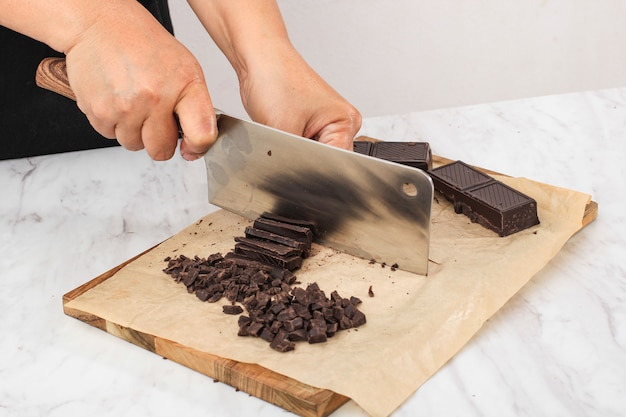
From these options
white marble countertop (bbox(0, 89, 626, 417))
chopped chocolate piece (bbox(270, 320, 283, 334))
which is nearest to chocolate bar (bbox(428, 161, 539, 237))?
white marble countertop (bbox(0, 89, 626, 417))

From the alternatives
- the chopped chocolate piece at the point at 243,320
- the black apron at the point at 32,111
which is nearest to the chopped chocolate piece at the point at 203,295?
the chopped chocolate piece at the point at 243,320

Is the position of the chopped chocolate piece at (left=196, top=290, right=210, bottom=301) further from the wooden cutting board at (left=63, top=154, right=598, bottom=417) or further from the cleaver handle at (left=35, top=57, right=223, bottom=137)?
the cleaver handle at (left=35, top=57, right=223, bottom=137)

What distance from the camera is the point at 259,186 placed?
6.59 feet

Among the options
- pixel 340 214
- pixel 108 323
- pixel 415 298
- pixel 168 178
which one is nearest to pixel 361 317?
pixel 415 298

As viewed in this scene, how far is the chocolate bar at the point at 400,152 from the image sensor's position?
2.21 meters

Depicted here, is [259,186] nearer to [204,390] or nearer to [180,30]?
[204,390]

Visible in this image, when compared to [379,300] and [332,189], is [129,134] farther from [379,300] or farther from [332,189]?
[379,300]

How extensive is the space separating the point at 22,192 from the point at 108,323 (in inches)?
31.1

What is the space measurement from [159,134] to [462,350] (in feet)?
2.68

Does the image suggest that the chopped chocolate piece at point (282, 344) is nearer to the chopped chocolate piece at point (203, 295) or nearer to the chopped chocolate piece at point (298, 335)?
the chopped chocolate piece at point (298, 335)

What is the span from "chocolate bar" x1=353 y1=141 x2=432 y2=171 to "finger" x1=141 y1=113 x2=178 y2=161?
24.3 inches

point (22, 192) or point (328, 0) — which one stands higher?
point (328, 0)

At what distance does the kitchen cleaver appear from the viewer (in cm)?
179

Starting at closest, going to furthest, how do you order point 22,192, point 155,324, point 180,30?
point 155,324, point 22,192, point 180,30
